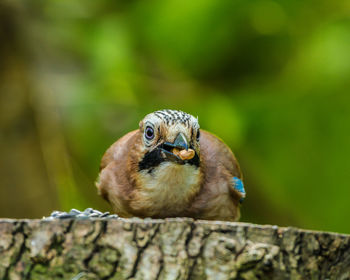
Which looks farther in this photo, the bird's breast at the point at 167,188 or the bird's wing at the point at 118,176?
the bird's wing at the point at 118,176

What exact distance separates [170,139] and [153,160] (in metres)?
0.27

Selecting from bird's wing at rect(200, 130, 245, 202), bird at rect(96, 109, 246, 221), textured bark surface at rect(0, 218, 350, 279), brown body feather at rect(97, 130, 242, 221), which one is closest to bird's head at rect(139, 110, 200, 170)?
bird at rect(96, 109, 246, 221)

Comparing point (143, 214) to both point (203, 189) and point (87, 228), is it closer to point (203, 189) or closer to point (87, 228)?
point (203, 189)

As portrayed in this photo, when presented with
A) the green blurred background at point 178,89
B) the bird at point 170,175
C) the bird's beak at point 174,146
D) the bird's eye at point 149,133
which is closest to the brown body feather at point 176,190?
the bird at point 170,175

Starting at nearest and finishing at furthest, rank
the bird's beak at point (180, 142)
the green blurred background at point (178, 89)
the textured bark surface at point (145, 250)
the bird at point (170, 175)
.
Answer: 1. the textured bark surface at point (145, 250)
2. the bird's beak at point (180, 142)
3. the bird at point (170, 175)
4. the green blurred background at point (178, 89)

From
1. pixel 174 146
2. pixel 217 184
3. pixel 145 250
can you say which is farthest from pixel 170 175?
pixel 145 250

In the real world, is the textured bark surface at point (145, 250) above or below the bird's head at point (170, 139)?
below

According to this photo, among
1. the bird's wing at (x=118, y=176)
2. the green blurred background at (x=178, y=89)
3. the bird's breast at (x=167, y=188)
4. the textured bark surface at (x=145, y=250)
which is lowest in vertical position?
the textured bark surface at (x=145, y=250)

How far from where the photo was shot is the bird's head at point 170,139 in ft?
16.0

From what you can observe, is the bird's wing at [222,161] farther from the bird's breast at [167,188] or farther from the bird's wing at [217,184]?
the bird's breast at [167,188]

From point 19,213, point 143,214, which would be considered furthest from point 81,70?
point 143,214

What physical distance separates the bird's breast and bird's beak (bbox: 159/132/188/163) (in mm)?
84

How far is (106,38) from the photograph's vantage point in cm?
789

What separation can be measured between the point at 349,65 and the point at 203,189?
3035 mm
